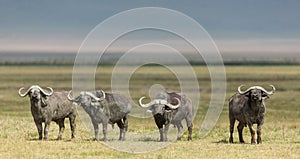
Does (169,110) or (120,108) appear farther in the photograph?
(120,108)

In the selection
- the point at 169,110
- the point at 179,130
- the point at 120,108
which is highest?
the point at 120,108

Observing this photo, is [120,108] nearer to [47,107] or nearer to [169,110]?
[169,110]

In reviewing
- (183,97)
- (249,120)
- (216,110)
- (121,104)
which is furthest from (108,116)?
(216,110)

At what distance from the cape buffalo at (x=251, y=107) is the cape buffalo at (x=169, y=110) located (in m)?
2.15

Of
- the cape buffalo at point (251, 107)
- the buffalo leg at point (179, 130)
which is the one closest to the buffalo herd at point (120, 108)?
the cape buffalo at point (251, 107)

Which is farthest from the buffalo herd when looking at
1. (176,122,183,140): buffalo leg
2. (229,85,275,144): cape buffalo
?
(176,122,183,140): buffalo leg

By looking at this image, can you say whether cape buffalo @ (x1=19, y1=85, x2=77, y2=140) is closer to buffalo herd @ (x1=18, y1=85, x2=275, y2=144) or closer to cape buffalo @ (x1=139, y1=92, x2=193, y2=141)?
buffalo herd @ (x1=18, y1=85, x2=275, y2=144)

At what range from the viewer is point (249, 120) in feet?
96.3

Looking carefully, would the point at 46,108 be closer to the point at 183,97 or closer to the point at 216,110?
the point at 183,97

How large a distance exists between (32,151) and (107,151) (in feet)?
8.91

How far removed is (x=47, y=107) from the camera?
29672mm

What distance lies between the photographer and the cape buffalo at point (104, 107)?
97.4 feet

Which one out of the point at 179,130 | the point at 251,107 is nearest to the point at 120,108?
the point at 179,130

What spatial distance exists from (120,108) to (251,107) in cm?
571
